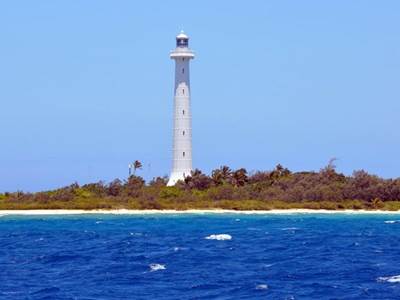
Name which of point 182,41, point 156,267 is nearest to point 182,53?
point 182,41

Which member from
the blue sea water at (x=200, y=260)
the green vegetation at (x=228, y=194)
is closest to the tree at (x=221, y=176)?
the green vegetation at (x=228, y=194)

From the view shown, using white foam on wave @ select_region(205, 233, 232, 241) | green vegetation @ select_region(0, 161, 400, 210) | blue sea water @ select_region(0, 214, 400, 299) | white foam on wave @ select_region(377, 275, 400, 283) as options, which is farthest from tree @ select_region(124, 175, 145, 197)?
white foam on wave @ select_region(377, 275, 400, 283)

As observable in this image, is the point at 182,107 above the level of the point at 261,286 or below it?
above

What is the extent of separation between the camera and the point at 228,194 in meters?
104

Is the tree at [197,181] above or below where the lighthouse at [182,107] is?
below

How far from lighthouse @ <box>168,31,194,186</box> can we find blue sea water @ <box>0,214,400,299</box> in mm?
22193

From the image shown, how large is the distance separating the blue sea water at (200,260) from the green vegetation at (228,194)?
1780 cm

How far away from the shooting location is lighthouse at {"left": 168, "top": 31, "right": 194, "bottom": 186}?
338 feet

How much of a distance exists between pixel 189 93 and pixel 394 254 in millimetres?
54299

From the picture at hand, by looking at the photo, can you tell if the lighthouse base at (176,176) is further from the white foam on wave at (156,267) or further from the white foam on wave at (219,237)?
the white foam on wave at (156,267)

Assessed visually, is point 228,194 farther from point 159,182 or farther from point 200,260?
point 200,260

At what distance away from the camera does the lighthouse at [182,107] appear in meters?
103

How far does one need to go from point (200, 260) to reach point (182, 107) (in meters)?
54.2

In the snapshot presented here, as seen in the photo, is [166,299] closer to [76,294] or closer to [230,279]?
[76,294]
